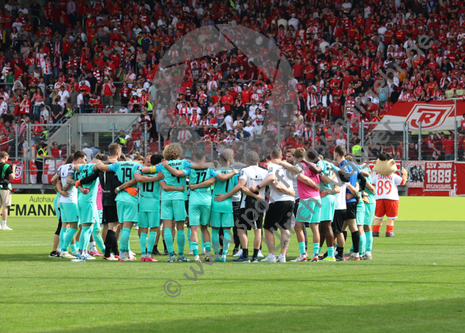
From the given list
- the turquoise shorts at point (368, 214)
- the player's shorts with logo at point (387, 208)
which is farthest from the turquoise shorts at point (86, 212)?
the player's shorts with logo at point (387, 208)

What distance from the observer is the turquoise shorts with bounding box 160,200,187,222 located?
1166 cm

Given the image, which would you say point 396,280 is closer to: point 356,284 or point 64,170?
point 356,284

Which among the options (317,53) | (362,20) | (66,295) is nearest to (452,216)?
(317,53)

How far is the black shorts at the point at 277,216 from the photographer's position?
12055mm

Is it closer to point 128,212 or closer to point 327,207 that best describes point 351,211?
point 327,207

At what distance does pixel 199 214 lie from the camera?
11922 millimetres

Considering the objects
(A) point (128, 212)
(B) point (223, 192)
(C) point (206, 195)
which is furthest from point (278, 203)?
(A) point (128, 212)

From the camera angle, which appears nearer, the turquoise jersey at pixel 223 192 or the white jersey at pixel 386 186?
the turquoise jersey at pixel 223 192

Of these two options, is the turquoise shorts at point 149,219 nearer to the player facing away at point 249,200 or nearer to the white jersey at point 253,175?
the player facing away at point 249,200

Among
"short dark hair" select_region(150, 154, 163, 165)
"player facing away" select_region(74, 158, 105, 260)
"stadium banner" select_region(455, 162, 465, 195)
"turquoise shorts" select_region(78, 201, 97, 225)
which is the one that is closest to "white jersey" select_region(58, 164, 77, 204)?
"player facing away" select_region(74, 158, 105, 260)

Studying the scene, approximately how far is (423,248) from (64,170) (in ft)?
26.1

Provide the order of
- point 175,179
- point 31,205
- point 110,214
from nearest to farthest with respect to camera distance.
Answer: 1. point 175,179
2. point 110,214
3. point 31,205

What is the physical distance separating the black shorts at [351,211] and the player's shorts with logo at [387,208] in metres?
6.38

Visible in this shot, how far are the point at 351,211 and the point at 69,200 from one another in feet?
17.6
